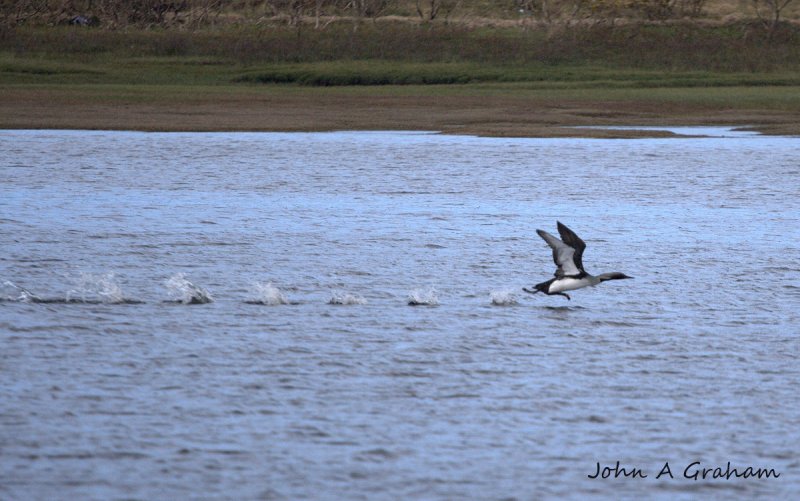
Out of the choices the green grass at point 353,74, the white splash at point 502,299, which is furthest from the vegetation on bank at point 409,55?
the white splash at point 502,299

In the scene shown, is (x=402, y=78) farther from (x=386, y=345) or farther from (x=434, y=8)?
(x=386, y=345)

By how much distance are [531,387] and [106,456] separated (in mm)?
3213

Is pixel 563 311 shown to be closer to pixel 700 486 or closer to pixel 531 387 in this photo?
pixel 531 387

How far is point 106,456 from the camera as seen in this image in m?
7.77

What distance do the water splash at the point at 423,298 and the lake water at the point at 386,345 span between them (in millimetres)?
32

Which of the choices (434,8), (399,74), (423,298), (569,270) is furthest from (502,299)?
(434,8)

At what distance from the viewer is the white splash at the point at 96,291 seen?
1270cm

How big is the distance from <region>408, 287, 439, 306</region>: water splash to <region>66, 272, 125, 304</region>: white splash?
108 inches

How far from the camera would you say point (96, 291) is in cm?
1297

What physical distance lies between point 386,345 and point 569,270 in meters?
2.01

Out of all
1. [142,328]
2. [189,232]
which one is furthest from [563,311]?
[189,232]

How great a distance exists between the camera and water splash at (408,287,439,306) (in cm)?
1280

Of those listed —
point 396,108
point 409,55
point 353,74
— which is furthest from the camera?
point 409,55
